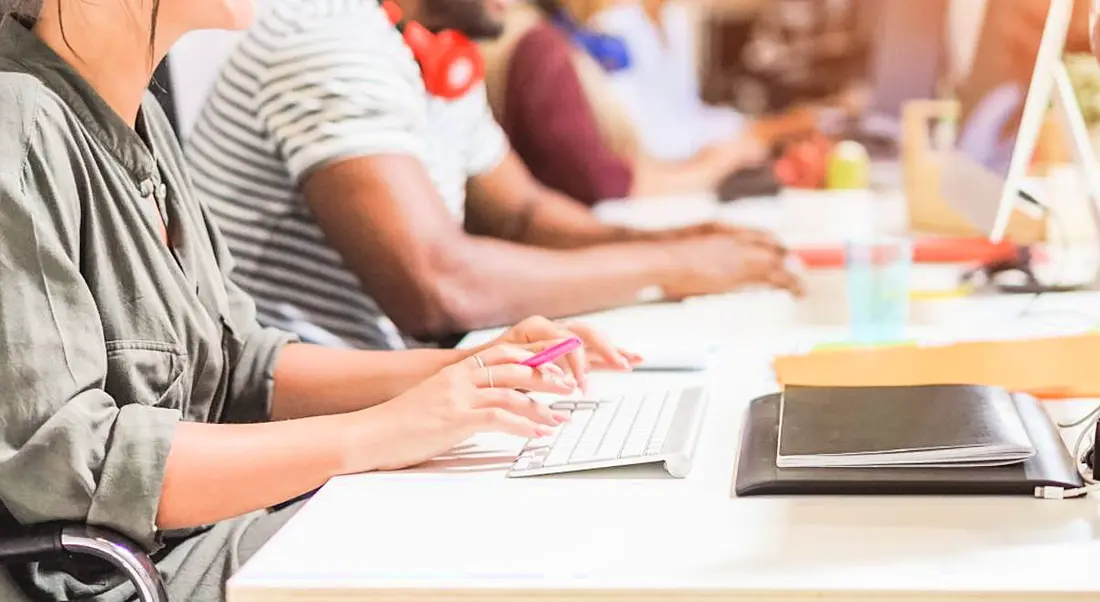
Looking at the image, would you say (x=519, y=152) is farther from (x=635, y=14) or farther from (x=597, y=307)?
(x=635, y=14)

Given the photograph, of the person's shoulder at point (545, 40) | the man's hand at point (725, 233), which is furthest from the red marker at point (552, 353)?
the person's shoulder at point (545, 40)

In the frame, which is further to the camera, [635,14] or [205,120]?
[635,14]

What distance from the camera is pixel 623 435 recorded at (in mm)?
1101

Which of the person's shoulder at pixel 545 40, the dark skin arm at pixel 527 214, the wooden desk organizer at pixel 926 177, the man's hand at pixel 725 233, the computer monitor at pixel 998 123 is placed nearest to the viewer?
the computer monitor at pixel 998 123

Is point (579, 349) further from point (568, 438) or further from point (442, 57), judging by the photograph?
point (442, 57)

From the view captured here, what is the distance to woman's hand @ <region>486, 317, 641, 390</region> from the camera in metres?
1.28

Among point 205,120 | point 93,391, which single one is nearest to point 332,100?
point 205,120

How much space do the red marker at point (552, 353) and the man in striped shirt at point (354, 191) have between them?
1.67 ft

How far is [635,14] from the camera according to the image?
2895 millimetres

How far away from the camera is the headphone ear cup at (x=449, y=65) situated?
1756mm

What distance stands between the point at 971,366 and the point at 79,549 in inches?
37.4

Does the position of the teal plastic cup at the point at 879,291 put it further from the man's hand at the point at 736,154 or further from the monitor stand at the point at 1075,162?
the man's hand at the point at 736,154

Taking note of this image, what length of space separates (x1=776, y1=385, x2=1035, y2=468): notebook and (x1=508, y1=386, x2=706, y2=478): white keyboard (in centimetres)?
9

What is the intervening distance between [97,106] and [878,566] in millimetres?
805
